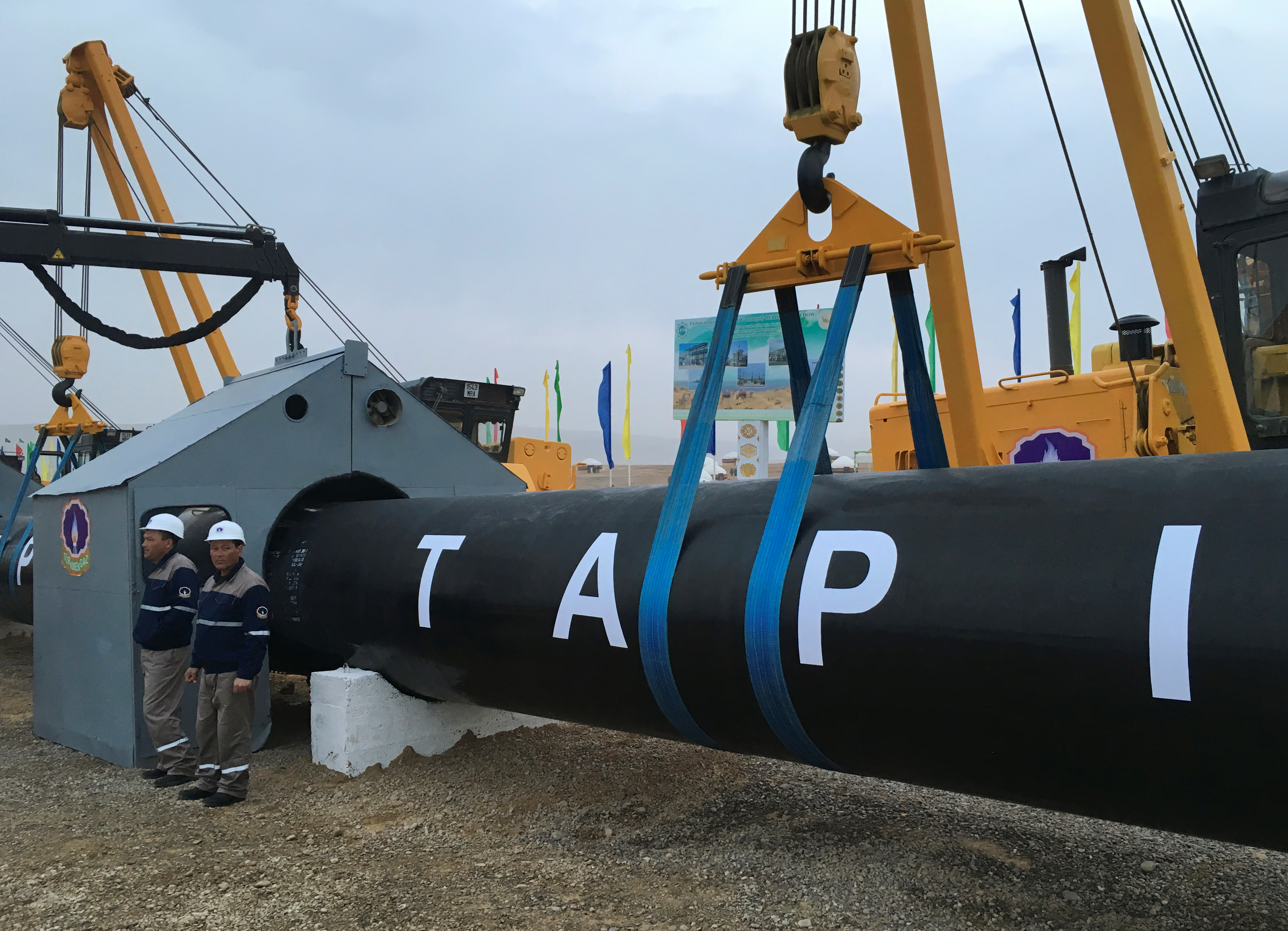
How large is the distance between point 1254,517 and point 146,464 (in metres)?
4.98

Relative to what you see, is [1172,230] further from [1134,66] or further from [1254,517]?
[1254,517]

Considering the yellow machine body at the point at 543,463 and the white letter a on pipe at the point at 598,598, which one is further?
the yellow machine body at the point at 543,463

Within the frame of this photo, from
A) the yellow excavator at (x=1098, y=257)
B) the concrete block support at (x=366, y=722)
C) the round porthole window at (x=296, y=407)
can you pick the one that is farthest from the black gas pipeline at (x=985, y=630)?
the round porthole window at (x=296, y=407)

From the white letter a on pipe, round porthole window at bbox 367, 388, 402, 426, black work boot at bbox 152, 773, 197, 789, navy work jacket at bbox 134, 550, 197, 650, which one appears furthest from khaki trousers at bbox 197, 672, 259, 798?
the white letter a on pipe

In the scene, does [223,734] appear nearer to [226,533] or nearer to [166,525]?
[226,533]

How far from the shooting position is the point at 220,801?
4555mm

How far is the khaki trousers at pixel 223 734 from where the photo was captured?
15.2ft

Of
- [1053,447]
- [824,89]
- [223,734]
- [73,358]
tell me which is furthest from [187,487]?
[73,358]

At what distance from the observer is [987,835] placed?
152 inches

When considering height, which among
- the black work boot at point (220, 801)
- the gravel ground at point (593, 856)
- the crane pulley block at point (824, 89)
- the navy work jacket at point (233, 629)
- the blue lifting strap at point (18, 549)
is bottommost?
the gravel ground at point (593, 856)

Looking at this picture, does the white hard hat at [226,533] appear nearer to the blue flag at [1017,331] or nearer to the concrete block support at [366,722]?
the concrete block support at [366,722]

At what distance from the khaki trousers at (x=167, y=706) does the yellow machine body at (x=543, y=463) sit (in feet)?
33.2

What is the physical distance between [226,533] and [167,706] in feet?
3.12

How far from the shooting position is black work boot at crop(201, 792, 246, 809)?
455 cm
